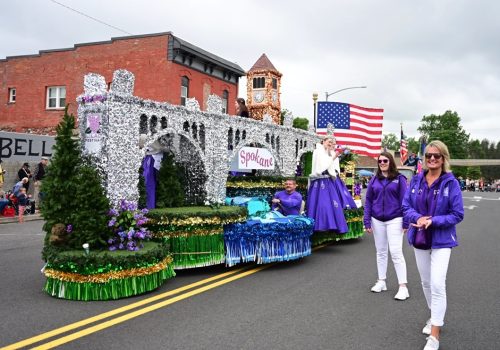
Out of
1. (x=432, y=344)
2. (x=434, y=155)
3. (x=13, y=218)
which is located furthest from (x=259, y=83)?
(x=432, y=344)

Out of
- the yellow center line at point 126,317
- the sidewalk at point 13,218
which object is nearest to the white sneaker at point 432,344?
the yellow center line at point 126,317

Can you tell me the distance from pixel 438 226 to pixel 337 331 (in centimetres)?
139

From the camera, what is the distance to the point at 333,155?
376 inches

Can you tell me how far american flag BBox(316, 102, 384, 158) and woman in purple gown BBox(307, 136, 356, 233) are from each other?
12.5 ft

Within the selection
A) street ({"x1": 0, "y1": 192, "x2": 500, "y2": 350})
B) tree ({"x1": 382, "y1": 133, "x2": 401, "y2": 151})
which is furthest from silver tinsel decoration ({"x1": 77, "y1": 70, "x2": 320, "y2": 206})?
tree ({"x1": 382, "y1": 133, "x2": 401, "y2": 151})

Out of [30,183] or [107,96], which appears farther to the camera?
[30,183]

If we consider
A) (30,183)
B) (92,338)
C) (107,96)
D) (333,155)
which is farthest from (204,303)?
(30,183)

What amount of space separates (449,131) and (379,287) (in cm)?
10340

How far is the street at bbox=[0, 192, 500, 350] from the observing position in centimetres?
421

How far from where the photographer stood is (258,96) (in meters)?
15.6

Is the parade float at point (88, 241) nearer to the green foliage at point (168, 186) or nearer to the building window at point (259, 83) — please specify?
the green foliage at point (168, 186)

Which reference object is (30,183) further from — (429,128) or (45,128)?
(429,128)

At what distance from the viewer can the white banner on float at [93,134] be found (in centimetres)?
635

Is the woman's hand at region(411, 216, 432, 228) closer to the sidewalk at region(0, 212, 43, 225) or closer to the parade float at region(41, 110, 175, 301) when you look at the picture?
the parade float at region(41, 110, 175, 301)
